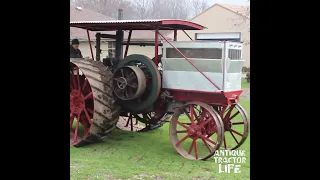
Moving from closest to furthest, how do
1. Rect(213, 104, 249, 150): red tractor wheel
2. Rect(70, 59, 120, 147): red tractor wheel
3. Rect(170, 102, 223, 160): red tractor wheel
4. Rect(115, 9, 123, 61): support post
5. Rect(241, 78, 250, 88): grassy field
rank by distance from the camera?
Rect(241, 78, 250, 88): grassy field → Rect(170, 102, 223, 160): red tractor wheel → Rect(213, 104, 249, 150): red tractor wheel → Rect(70, 59, 120, 147): red tractor wheel → Rect(115, 9, 123, 61): support post

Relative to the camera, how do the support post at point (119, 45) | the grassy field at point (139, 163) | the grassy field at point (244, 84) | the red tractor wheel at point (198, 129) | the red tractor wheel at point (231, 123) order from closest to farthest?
1. the grassy field at point (139, 163)
2. the grassy field at point (244, 84)
3. the red tractor wheel at point (198, 129)
4. the red tractor wheel at point (231, 123)
5. the support post at point (119, 45)

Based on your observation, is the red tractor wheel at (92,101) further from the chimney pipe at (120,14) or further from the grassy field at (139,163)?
the chimney pipe at (120,14)

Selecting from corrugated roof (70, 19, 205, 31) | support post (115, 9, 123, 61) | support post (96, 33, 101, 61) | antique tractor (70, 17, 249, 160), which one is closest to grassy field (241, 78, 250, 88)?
antique tractor (70, 17, 249, 160)

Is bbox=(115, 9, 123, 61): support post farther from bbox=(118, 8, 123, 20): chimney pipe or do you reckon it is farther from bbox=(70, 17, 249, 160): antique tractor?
bbox=(118, 8, 123, 20): chimney pipe

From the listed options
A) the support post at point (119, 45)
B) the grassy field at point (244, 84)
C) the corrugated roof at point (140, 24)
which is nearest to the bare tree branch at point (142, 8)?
the corrugated roof at point (140, 24)

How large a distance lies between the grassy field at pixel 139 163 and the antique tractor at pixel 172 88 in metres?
0.20

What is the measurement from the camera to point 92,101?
558cm

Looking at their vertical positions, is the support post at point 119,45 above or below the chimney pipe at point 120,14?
below

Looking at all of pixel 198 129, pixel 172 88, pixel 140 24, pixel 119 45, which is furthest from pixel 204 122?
pixel 119 45

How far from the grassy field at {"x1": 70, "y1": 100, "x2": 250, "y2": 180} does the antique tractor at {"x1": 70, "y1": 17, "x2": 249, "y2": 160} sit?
20cm

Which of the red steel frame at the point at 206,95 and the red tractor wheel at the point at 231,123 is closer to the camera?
the red steel frame at the point at 206,95

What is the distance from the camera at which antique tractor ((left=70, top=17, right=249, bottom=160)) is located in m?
4.76

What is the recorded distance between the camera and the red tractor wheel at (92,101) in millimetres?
5156

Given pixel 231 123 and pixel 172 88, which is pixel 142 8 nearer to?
pixel 172 88
